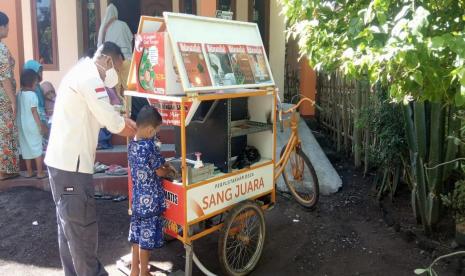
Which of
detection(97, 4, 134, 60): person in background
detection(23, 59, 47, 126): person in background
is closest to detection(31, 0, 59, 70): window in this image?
detection(97, 4, 134, 60): person in background

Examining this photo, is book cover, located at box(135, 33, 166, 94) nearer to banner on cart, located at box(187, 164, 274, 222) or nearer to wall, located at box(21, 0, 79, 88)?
banner on cart, located at box(187, 164, 274, 222)

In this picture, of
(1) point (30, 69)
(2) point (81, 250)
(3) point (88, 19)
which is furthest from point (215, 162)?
(3) point (88, 19)

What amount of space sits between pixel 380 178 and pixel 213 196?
2.98m

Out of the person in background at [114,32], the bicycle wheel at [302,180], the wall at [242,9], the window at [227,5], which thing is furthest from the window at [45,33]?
the bicycle wheel at [302,180]

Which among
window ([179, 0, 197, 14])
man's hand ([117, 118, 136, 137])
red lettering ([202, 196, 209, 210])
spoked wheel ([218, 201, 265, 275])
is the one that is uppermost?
window ([179, 0, 197, 14])

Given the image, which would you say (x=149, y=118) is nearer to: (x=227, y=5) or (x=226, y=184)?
(x=226, y=184)

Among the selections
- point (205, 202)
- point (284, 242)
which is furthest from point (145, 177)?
point (284, 242)

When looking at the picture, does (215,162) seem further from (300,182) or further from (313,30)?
(300,182)

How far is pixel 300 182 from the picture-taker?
5199 millimetres

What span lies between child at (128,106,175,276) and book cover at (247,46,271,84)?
1.02 m

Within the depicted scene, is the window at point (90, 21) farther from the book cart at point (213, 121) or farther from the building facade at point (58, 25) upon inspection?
the book cart at point (213, 121)

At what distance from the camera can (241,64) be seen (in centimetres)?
361

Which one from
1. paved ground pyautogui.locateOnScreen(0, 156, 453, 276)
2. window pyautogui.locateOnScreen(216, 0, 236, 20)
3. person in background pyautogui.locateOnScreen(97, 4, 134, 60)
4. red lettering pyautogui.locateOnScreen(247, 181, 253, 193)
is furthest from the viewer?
window pyautogui.locateOnScreen(216, 0, 236, 20)

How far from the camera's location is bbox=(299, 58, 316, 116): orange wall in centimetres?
879
